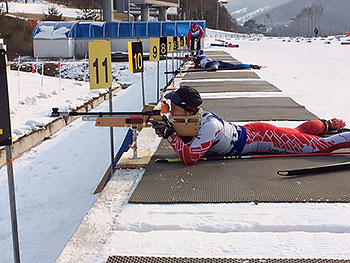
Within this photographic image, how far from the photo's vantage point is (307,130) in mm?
5062

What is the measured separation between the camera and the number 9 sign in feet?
28.4

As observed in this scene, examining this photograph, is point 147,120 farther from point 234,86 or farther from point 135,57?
point 234,86

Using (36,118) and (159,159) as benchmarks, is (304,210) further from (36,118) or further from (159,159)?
(36,118)

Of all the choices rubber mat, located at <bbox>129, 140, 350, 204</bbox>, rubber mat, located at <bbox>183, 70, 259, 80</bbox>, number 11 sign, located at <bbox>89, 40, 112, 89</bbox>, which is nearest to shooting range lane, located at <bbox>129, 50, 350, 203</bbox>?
rubber mat, located at <bbox>129, 140, 350, 204</bbox>

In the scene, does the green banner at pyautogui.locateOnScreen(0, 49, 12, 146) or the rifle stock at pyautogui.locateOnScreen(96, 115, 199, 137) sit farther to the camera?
the rifle stock at pyautogui.locateOnScreen(96, 115, 199, 137)

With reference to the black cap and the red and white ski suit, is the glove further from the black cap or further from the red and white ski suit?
the red and white ski suit

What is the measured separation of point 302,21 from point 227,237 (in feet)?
584

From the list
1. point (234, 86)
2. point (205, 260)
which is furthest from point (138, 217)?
point (234, 86)

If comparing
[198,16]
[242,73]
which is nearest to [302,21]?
[198,16]

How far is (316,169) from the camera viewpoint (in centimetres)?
384

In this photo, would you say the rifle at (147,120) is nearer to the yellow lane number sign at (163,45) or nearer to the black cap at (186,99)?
the black cap at (186,99)

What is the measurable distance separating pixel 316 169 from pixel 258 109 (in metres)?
3.51

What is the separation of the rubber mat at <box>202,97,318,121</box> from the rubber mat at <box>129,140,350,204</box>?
2.32 m

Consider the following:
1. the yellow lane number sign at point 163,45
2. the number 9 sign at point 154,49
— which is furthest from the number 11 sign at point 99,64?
the yellow lane number sign at point 163,45
